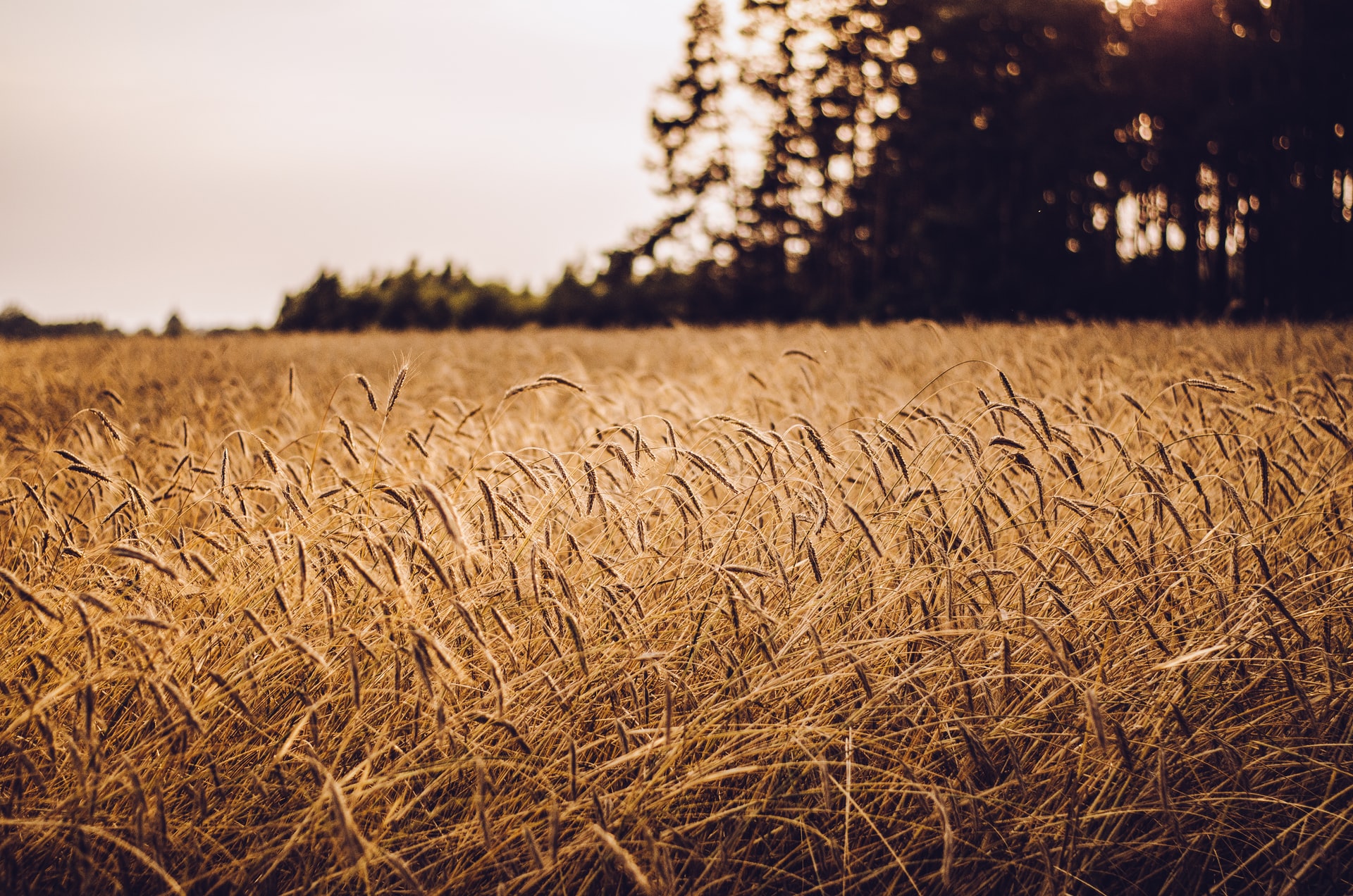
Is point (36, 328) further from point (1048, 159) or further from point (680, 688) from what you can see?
point (1048, 159)

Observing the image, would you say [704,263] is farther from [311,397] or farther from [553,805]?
[553,805]

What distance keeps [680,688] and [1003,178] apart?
2433 cm

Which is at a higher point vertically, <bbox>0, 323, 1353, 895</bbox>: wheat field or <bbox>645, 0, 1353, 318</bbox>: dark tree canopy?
<bbox>645, 0, 1353, 318</bbox>: dark tree canopy

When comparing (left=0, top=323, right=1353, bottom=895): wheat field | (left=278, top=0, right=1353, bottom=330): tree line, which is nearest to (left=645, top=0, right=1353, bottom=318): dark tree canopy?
(left=278, top=0, right=1353, bottom=330): tree line

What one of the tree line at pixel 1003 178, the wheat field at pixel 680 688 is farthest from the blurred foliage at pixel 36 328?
the wheat field at pixel 680 688

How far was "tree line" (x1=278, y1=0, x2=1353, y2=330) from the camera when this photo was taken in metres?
16.9

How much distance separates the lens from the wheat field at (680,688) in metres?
1.18

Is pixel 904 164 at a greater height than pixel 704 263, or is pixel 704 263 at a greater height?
pixel 904 164

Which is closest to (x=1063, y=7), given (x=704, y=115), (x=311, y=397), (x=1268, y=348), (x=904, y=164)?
(x=904, y=164)

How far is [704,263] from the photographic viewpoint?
87.2 ft

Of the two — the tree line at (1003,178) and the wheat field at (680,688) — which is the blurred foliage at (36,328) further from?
the wheat field at (680,688)

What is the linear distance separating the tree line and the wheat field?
15214 millimetres

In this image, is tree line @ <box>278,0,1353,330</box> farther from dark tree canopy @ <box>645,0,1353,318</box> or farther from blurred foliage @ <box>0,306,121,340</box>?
blurred foliage @ <box>0,306,121,340</box>

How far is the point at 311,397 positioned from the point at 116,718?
11.7ft
